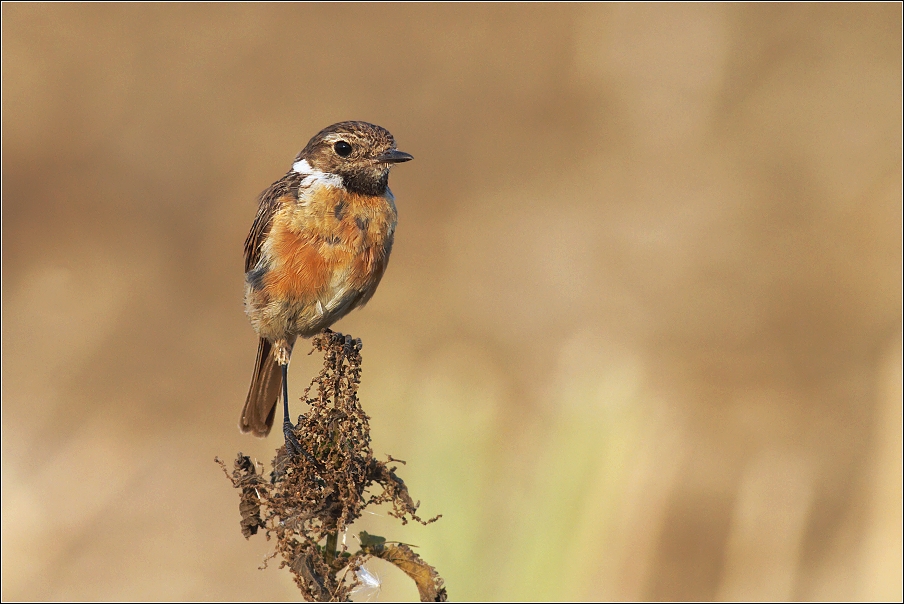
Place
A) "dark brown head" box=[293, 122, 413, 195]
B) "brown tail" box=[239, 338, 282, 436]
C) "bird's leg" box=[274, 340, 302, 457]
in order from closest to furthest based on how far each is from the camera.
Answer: "bird's leg" box=[274, 340, 302, 457], "dark brown head" box=[293, 122, 413, 195], "brown tail" box=[239, 338, 282, 436]

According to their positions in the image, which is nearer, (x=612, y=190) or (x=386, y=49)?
(x=612, y=190)

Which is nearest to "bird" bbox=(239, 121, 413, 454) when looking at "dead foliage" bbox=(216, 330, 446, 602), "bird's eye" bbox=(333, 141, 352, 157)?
"bird's eye" bbox=(333, 141, 352, 157)

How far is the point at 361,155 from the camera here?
14.3ft

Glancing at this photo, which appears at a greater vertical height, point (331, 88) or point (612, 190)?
point (331, 88)

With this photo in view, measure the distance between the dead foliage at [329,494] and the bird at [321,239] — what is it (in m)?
1.33

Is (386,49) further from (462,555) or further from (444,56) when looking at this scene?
(462,555)

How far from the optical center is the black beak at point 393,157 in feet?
14.0

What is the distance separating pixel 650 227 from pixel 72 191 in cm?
460

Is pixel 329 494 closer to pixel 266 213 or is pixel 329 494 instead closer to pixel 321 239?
pixel 321 239

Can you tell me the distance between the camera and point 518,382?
598 centimetres

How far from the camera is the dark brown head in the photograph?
4332 mm

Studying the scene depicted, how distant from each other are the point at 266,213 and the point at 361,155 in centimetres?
54

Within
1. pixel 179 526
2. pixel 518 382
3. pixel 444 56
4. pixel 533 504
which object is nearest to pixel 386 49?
pixel 444 56

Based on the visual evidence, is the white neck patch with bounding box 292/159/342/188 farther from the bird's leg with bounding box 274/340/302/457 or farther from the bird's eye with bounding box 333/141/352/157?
the bird's leg with bounding box 274/340/302/457
